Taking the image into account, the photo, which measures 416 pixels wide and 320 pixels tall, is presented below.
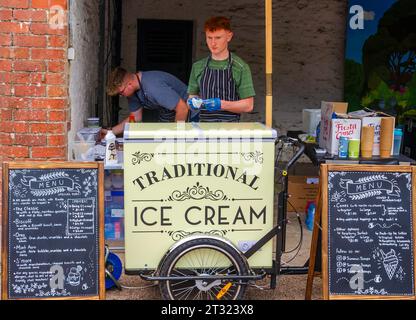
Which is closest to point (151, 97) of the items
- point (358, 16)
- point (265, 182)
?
point (265, 182)

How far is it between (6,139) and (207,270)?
2025 mm

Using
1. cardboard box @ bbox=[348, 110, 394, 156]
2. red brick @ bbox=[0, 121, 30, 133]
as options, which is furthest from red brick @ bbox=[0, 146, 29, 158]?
cardboard box @ bbox=[348, 110, 394, 156]

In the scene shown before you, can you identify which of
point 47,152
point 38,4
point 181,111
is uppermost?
point 38,4

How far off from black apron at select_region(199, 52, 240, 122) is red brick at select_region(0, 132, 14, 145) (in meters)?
1.64

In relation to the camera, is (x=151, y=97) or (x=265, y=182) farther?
(x=151, y=97)

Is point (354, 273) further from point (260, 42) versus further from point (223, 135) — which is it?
point (260, 42)

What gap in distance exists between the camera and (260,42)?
27.4 ft

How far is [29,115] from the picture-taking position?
479 centimetres

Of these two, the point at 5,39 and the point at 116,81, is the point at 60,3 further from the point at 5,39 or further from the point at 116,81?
the point at 116,81

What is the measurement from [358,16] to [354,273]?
5.23 metres

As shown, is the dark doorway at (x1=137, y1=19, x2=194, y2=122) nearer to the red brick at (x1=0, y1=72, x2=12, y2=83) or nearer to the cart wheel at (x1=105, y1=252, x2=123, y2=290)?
the red brick at (x1=0, y1=72, x2=12, y2=83)

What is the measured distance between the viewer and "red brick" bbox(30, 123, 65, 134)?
480 cm

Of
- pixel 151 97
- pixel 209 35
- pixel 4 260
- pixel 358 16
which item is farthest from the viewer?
pixel 358 16

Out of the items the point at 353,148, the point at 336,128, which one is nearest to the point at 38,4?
the point at 336,128
